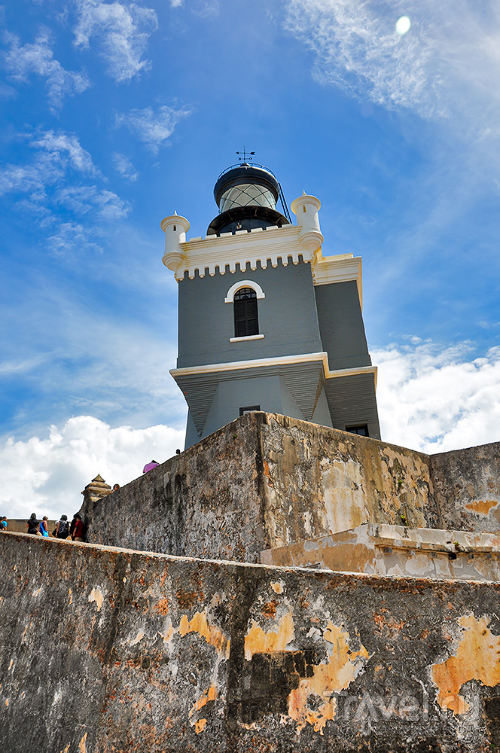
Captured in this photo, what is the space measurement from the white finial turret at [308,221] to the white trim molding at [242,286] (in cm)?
165

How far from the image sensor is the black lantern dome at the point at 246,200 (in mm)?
18141

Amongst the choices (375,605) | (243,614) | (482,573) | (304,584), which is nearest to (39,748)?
(243,614)

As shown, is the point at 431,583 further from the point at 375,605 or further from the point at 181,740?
the point at 181,740

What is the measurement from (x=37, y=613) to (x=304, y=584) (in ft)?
7.38

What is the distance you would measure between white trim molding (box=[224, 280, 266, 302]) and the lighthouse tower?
0.03 m

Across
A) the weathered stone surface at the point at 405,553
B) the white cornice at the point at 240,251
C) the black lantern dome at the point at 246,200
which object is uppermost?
the black lantern dome at the point at 246,200

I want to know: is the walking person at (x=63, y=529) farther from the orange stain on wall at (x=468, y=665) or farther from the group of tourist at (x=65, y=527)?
the orange stain on wall at (x=468, y=665)

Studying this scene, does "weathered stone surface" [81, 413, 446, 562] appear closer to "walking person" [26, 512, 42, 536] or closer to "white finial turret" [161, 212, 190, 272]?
"walking person" [26, 512, 42, 536]

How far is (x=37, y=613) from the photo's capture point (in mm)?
4109

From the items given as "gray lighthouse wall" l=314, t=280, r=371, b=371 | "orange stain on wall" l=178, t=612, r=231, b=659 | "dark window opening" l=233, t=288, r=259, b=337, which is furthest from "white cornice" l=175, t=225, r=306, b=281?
"orange stain on wall" l=178, t=612, r=231, b=659

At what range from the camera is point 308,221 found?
15211 millimetres

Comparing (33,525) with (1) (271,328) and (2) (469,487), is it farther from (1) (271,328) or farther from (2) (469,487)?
(2) (469,487)

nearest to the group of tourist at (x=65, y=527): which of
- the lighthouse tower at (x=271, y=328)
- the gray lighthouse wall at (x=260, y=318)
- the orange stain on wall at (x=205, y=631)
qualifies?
the lighthouse tower at (x=271, y=328)

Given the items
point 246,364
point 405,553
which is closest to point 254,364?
point 246,364
